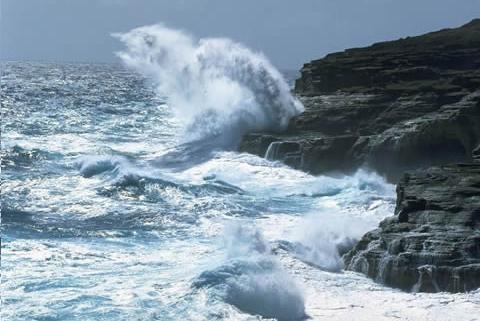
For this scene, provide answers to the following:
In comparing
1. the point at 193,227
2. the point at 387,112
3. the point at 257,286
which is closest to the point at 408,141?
the point at 387,112

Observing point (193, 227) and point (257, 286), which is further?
point (193, 227)

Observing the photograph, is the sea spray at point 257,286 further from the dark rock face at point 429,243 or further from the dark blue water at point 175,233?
the dark rock face at point 429,243

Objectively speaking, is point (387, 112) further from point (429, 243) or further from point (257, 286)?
point (257, 286)

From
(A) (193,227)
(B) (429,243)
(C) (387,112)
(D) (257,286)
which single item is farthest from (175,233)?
(C) (387,112)

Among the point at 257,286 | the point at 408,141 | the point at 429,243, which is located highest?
the point at 408,141

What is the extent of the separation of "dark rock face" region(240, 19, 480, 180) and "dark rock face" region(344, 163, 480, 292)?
5694 mm

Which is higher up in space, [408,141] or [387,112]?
[387,112]

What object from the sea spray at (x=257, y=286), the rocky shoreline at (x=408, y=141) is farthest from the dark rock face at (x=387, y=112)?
the sea spray at (x=257, y=286)

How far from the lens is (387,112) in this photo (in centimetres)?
2795

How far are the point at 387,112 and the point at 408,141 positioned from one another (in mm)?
3675

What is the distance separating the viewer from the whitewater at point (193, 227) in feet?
40.1

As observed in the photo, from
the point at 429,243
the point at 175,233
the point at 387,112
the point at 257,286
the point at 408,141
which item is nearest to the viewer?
the point at 257,286

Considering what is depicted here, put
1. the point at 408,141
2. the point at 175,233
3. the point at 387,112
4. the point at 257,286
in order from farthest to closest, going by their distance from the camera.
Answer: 1. the point at 387,112
2. the point at 408,141
3. the point at 175,233
4. the point at 257,286

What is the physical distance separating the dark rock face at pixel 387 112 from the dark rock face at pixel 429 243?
569cm
